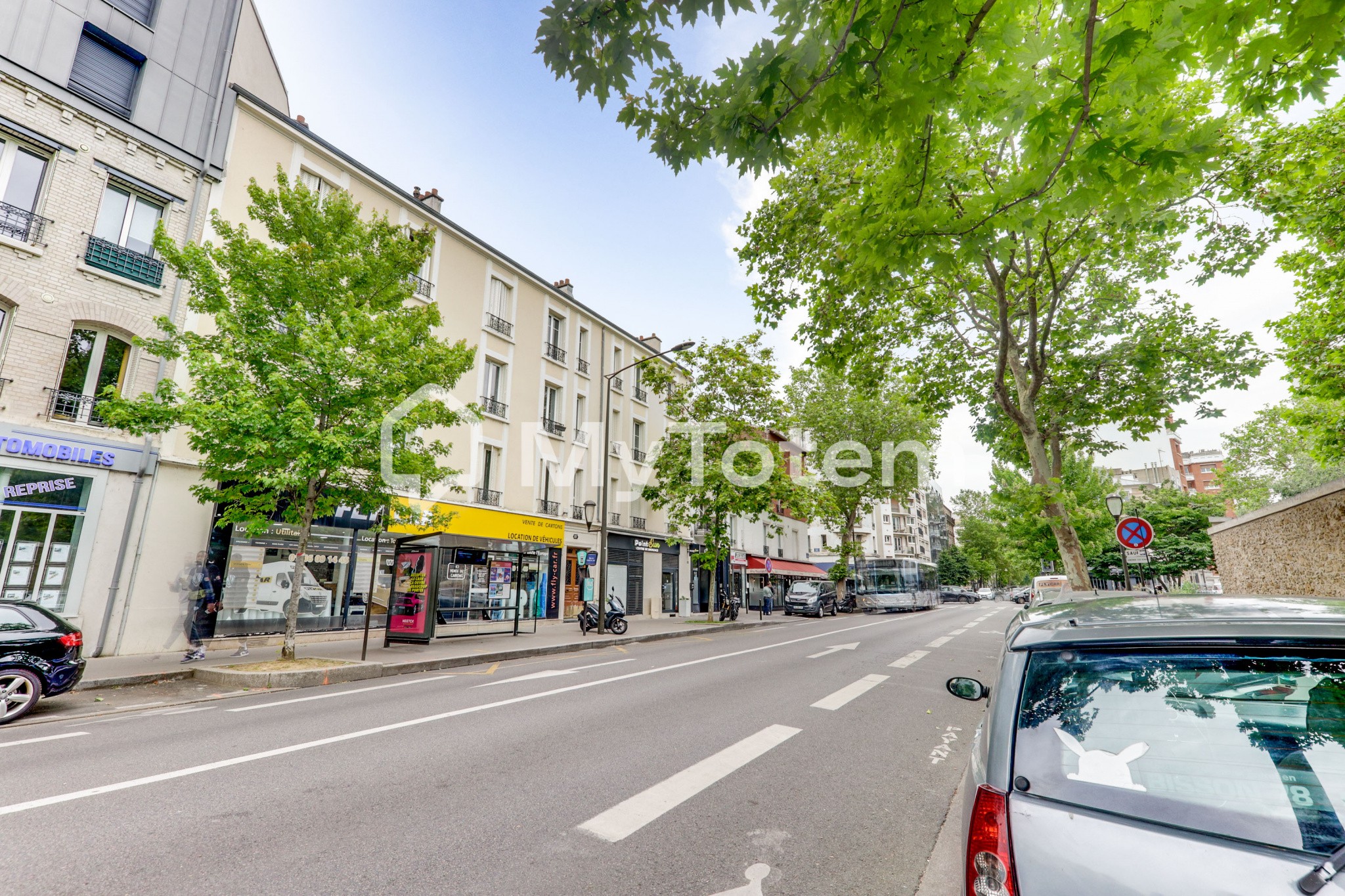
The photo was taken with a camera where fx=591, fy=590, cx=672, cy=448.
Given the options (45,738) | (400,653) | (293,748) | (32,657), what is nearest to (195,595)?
(400,653)

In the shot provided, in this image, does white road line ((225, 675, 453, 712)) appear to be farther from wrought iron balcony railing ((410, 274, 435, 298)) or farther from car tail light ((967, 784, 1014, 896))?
wrought iron balcony railing ((410, 274, 435, 298))

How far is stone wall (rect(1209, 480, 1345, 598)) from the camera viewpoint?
36.4 ft

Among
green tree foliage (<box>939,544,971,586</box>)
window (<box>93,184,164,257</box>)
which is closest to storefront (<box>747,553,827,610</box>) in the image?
window (<box>93,184,164,257</box>)

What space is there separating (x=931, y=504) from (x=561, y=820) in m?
98.0

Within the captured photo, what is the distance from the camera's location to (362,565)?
15805 millimetres

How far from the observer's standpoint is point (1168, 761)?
159 centimetres

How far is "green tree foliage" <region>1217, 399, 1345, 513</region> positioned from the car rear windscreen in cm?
4713

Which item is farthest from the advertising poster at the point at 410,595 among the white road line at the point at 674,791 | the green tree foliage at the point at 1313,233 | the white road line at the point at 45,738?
the green tree foliage at the point at 1313,233

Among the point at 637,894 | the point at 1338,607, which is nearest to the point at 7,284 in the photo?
the point at 637,894

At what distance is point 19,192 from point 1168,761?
17.6 metres

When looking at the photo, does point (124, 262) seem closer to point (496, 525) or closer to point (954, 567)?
point (496, 525)

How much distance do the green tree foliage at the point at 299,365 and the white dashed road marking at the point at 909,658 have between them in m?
9.81

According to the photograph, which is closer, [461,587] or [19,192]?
[19,192]

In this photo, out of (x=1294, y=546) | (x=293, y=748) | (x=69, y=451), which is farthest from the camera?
(x=1294, y=546)
